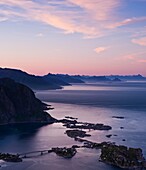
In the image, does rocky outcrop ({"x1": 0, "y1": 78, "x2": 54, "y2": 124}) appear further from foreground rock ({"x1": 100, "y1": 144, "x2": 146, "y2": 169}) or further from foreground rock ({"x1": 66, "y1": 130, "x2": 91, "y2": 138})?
foreground rock ({"x1": 100, "y1": 144, "x2": 146, "y2": 169})

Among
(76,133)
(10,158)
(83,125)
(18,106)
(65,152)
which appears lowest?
(10,158)

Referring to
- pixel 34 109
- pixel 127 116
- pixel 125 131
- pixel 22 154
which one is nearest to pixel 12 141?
pixel 22 154

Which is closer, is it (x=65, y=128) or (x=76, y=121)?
(x=65, y=128)

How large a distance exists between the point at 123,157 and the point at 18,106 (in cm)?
7434

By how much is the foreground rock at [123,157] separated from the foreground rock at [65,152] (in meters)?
6.82

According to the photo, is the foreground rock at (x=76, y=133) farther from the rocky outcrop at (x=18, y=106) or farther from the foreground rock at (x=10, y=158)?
the rocky outcrop at (x=18, y=106)

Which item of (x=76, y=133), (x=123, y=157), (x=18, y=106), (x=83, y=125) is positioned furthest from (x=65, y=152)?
(x=18, y=106)

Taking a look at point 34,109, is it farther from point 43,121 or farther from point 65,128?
point 65,128

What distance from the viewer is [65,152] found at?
78375mm

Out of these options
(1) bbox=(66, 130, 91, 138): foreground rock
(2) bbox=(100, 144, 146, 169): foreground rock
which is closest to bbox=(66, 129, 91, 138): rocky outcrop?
(1) bbox=(66, 130, 91, 138): foreground rock

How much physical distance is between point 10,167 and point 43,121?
61686 mm

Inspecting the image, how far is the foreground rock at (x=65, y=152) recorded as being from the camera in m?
77.1

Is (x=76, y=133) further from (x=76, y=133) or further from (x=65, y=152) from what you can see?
(x=65, y=152)

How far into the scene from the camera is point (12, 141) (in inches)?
3748
